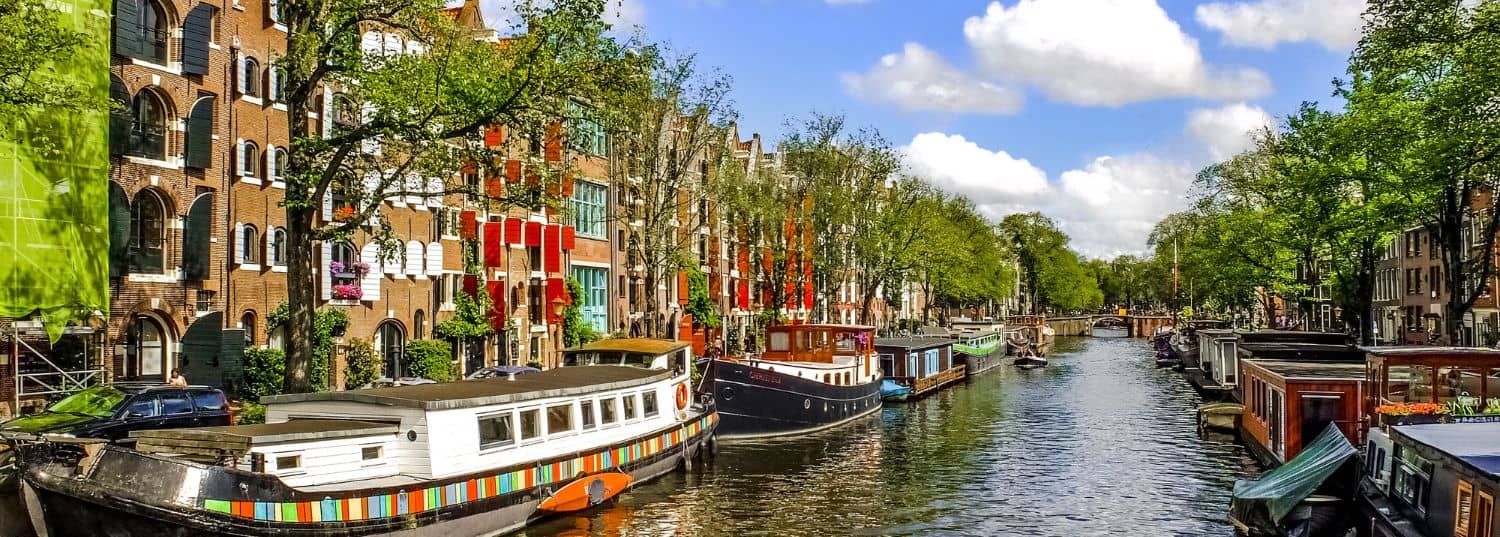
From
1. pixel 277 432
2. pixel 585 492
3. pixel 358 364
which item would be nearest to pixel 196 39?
pixel 358 364

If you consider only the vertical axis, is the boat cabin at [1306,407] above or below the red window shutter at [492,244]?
below

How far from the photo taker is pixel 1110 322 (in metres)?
183

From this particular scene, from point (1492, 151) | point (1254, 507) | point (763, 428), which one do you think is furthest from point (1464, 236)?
point (1254, 507)

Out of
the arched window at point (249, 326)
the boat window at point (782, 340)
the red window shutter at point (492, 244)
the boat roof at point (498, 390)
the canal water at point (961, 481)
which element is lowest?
the canal water at point (961, 481)

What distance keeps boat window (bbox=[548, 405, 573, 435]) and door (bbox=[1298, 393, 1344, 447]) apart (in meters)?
16.9

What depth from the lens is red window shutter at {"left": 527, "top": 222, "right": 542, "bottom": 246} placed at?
5291 cm

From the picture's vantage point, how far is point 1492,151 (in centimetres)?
3409

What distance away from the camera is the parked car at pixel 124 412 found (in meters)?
24.0

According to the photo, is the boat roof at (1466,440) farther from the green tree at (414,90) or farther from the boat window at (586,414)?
the green tree at (414,90)

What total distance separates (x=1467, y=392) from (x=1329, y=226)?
1060 inches

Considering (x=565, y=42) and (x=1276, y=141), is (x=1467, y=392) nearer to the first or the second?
(x=565, y=42)

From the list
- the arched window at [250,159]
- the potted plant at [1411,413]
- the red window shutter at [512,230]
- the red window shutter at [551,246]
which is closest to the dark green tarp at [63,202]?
the arched window at [250,159]

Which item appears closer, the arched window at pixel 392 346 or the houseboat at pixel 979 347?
the arched window at pixel 392 346

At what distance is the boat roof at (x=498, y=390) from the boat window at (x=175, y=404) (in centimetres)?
467
